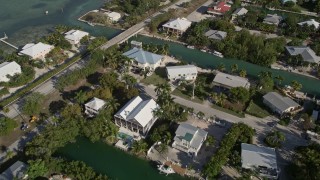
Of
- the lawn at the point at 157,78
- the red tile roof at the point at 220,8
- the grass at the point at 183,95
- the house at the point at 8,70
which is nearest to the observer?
the grass at the point at 183,95

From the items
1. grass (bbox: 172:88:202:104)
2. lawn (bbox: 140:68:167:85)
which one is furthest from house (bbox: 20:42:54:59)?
grass (bbox: 172:88:202:104)

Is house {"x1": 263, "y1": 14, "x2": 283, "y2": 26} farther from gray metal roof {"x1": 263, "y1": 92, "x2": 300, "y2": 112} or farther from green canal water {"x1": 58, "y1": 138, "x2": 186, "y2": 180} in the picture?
green canal water {"x1": 58, "y1": 138, "x2": 186, "y2": 180}

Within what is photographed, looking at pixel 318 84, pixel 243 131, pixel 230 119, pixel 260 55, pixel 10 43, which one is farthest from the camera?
pixel 10 43

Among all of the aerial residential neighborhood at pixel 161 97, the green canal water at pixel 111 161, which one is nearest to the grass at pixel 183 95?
the aerial residential neighborhood at pixel 161 97

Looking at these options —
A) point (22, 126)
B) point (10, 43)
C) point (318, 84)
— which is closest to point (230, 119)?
point (318, 84)

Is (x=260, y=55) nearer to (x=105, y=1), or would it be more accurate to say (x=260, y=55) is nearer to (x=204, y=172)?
(x=204, y=172)

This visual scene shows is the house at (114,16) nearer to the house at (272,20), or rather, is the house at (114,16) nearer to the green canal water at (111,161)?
the house at (272,20)

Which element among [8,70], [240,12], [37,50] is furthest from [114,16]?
[8,70]
